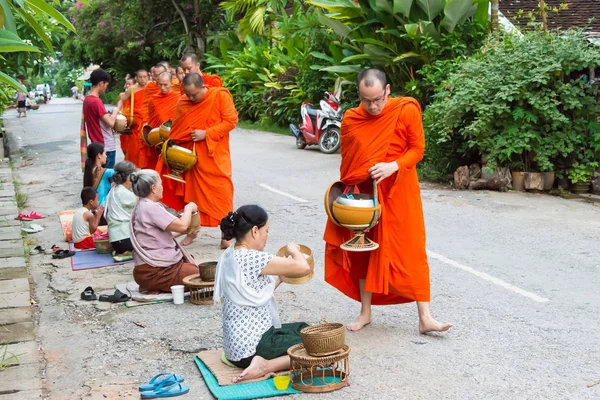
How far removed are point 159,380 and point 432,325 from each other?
72.1 inches

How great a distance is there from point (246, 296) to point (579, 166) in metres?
8.03

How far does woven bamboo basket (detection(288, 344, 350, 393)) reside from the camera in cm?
453

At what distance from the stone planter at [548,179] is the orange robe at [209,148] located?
5213 millimetres

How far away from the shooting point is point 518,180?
11.8 metres

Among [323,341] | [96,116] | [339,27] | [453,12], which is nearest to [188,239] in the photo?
[96,116]

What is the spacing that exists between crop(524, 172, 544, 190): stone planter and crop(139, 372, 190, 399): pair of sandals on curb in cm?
803

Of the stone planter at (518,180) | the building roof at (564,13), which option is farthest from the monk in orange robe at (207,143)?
the building roof at (564,13)

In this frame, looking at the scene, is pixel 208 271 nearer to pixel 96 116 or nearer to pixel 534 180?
pixel 96 116

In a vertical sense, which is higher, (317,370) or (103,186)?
(103,186)

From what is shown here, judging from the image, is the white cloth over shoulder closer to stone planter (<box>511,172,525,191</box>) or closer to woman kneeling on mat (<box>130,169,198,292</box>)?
woman kneeling on mat (<box>130,169,198,292</box>)

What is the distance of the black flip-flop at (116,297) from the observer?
668 centimetres

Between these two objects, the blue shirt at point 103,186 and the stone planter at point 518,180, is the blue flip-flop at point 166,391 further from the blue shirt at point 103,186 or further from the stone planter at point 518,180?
the stone planter at point 518,180

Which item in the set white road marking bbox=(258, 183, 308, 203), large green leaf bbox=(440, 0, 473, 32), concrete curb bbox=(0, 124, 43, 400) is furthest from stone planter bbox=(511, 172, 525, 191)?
concrete curb bbox=(0, 124, 43, 400)

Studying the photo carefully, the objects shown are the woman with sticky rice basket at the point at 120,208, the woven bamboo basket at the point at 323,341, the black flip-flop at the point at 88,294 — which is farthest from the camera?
the woman with sticky rice basket at the point at 120,208
